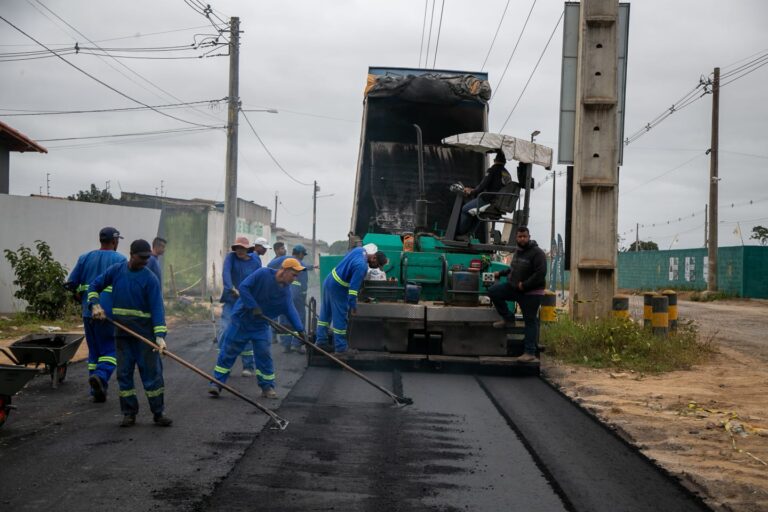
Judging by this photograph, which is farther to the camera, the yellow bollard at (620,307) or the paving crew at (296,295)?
the yellow bollard at (620,307)

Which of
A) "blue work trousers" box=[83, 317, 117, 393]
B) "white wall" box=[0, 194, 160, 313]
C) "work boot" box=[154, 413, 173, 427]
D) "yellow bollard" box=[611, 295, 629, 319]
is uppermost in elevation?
"white wall" box=[0, 194, 160, 313]

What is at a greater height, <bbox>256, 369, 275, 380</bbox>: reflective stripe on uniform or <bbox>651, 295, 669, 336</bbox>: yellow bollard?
<bbox>651, 295, 669, 336</bbox>: yellow bollard

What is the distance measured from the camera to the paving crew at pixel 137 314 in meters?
6.72

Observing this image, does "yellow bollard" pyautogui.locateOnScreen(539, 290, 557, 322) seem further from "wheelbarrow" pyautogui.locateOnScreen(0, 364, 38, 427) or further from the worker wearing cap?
"wheelbarrow" pyautogui.locateOnScreen(0, 364, 38, 427)

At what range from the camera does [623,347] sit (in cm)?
1129

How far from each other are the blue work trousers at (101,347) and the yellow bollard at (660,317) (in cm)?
792

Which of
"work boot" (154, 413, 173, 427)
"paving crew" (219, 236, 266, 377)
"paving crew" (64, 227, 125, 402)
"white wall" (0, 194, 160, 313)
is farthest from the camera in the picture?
"white wall" (0, 194, 160, 313)

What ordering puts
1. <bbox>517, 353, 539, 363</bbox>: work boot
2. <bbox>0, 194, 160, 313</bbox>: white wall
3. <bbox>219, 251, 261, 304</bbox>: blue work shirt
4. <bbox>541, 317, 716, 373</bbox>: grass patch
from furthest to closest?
<bbox>0, 194, 160, 313</bbox>: white wall → <bbox>541, 317, 716, 373</bbox>: grass patch → <bbox>219, 251, 261, 304</bbox>: blue work shirt → <bbox>517, 353, 539, 363</bbox>: work boot

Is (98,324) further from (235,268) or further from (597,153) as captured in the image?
(597,153)

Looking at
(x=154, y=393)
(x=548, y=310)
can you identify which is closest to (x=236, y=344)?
(x=154, y=393)

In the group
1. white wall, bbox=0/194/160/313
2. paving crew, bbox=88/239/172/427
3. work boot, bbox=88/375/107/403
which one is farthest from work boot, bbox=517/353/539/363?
white wall, bbox=0/194/160/313

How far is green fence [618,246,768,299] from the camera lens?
2956 centimetres

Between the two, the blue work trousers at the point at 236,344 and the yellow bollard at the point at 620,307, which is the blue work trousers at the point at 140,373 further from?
the yellow bollard at the point at 620,307

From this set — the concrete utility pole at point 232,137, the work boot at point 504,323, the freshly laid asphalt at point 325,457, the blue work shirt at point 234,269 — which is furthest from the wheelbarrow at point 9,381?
the concrete utility pole at point 232,137
